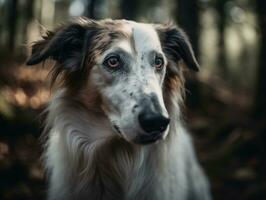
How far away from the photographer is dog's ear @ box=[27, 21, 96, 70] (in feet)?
15.6

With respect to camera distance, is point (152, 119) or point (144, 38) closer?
point (152, 119)

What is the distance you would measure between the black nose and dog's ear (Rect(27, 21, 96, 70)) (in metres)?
1.12

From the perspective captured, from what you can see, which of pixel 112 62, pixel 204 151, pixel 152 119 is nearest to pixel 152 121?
pixel 152 119

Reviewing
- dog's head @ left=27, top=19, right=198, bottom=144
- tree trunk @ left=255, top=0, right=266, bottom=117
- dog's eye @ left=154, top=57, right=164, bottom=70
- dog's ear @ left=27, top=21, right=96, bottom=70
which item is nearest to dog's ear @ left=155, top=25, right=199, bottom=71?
dog's head @ left=27, top=19, right=198, bottom=144

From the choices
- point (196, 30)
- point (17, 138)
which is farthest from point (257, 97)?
point (17, 138)

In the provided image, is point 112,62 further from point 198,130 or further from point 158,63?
point 198,130

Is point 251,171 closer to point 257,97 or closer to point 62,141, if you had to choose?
point 257,97

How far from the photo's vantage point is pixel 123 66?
4457 millimetres

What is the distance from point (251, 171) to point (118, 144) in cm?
343

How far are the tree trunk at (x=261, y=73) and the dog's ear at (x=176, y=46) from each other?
3.55 metres

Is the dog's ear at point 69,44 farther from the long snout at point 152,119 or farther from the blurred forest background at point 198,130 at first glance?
the long snout at point 152,119

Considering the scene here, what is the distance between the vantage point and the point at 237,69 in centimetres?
3052

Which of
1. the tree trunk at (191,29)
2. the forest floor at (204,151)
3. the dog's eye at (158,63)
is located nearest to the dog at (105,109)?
the dog's eye at (158,63)

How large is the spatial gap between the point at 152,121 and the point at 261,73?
5226 millimetres
